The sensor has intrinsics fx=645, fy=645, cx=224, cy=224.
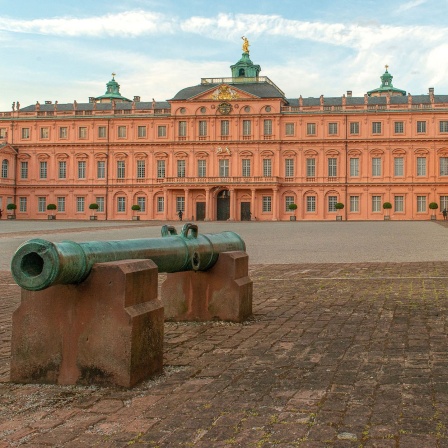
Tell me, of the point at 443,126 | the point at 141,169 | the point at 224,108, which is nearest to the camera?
the point at 443,126

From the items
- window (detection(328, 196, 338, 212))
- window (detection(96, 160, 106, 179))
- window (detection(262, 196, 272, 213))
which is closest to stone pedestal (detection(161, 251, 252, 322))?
window (detection(262, 196, 272, 213))

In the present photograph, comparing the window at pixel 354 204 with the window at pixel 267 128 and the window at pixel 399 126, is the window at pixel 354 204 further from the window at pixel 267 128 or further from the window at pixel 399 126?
the window at pixel 267 128

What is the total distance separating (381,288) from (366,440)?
6.48m

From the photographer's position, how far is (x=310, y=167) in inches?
2505

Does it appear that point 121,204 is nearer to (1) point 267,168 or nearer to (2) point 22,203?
(2) point 22,203

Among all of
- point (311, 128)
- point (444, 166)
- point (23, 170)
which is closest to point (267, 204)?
point (311, 128)

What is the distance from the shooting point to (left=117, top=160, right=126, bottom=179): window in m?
66.7

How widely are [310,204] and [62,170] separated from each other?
2620cm

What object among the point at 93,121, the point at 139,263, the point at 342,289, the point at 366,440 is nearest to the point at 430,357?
the point at 366,440

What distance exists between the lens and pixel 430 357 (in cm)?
500

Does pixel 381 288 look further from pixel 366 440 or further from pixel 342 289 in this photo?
pixel 366 440

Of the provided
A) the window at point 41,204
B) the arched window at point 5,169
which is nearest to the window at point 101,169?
the window at point 41,204

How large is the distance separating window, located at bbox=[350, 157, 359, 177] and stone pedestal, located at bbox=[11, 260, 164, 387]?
60304 millimetres

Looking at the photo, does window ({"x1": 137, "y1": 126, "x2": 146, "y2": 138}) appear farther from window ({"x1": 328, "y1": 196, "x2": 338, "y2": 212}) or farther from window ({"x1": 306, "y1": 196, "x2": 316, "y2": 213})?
window ({"x1": 328, "y1": 196, "x2": 338, "y2": 212})
